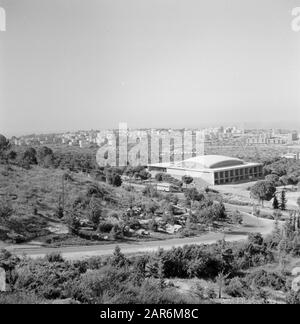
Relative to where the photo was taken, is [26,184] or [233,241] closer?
[233,241]

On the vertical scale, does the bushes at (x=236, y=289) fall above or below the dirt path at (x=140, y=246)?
above

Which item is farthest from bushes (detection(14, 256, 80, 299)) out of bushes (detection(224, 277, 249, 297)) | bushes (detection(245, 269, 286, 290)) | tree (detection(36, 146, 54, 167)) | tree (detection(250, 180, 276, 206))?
tree (detection(36, 146, 54, 167))

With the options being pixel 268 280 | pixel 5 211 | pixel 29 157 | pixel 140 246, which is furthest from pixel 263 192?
pixel 29 157

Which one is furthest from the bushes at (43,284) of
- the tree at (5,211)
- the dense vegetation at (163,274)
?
the tree at (5,211)

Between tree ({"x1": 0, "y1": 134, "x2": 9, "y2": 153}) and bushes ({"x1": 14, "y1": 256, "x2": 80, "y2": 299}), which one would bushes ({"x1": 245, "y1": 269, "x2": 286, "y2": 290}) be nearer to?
bushes ({"x1": 14, "y1": 256, "x2": 80, "y2": 299})

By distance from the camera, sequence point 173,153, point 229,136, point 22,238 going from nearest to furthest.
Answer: point 22,238, point 173,153, point 229,136

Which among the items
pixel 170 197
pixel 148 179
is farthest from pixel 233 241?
pixel 148 179

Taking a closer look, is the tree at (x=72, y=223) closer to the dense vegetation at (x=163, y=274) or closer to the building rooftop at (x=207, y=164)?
the dense vegetation at (x=163, y=274)

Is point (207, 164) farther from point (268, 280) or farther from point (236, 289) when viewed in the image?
point (236, 289)
